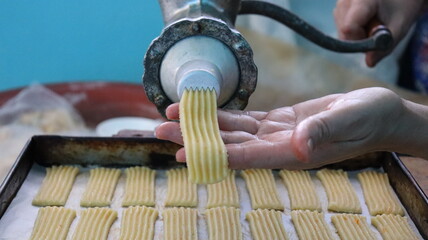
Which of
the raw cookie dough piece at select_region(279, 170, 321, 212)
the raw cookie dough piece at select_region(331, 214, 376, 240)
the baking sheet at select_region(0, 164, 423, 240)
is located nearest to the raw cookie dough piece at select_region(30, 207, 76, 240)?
the baking sheet at select_region(0, 164, 423, 240)

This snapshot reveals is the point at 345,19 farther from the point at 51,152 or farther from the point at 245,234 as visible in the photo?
the point at 51,152

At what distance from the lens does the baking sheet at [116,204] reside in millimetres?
2078

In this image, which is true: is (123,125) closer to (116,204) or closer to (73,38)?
(116,204)

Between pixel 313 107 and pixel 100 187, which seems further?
pixel 100 187

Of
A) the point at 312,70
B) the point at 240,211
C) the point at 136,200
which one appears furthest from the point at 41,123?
the point at 312,70

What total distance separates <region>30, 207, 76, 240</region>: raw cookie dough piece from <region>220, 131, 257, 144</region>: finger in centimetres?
82

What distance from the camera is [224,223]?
214 centimetres

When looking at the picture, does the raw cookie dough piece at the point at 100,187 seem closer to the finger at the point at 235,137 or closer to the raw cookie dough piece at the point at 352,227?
the finger at the point at 235,137

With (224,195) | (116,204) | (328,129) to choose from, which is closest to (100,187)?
(116,204)

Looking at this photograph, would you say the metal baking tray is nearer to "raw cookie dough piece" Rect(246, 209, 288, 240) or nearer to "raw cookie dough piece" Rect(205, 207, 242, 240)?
"raw cookie dough piece" Rect(205, 207, 242, 240)

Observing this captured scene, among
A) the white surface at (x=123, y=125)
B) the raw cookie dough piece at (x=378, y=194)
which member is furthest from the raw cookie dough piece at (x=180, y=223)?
the white surface at (x=123, y=125)

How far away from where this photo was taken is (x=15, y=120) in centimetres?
332

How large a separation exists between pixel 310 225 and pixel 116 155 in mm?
996

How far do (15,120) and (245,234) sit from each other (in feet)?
6.40
